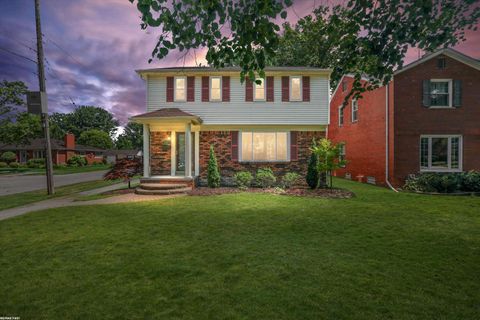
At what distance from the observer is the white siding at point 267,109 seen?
12805 mm

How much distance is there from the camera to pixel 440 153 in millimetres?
12602

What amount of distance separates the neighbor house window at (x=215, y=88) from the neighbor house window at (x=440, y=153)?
1104cm

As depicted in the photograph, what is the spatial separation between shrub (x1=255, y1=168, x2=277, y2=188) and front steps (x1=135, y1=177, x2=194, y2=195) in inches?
134

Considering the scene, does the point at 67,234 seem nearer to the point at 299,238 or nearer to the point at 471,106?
the point at 299,238

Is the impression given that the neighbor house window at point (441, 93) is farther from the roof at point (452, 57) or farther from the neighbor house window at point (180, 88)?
the neighbor house window at point (180, 88)

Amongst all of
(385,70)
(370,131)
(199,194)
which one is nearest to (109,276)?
(385,70)

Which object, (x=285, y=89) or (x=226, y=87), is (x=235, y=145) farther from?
(x=285, y=89)

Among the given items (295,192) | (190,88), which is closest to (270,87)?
(190,88)

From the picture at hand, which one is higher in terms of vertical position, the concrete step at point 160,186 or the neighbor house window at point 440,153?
the neighbor house window at point 440,153

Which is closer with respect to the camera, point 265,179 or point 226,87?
point 265,179

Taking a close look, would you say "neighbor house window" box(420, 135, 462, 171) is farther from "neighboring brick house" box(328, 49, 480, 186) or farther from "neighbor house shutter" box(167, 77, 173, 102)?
"neighbor house shutter" box(167, 77, 173, 102)

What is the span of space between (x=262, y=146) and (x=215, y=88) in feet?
13.3

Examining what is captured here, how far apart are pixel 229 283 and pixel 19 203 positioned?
10.4 metres

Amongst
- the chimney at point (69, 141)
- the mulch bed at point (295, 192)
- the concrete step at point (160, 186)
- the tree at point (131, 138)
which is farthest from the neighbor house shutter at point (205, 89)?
the tree at point (131, 138)
